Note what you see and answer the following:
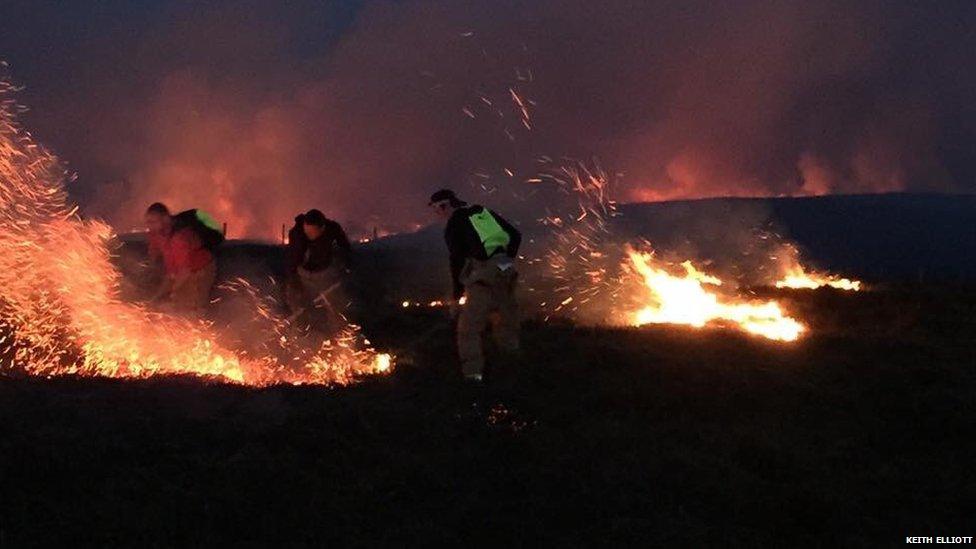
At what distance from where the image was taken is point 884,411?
870 centimetres

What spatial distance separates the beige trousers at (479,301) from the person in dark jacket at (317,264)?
254 cm

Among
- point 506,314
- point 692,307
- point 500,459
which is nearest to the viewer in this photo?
point 500,459

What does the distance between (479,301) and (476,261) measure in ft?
1.32

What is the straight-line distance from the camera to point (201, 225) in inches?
468

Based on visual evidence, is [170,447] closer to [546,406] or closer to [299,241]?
[546,406]

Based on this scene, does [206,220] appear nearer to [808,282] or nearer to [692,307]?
[692,307]

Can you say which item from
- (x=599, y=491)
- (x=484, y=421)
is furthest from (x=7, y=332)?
(x=599, y=491)

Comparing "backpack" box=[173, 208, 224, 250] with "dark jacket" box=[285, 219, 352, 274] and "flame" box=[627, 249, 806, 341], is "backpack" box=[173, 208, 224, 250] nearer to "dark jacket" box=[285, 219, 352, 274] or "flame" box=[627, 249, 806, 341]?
"dark jacket" box=[285, 219, 352, 274]

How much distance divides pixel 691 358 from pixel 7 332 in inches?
292

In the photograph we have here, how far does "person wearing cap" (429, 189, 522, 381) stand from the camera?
9797 millimetres

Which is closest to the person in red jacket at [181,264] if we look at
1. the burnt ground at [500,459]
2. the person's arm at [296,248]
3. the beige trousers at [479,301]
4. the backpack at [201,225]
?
the backpack at [201,225]

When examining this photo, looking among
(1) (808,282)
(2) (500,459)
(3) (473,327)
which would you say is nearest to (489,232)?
(3) (473,327)

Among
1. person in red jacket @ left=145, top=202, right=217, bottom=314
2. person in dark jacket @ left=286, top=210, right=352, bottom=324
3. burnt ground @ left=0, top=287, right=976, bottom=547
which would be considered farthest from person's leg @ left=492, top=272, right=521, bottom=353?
person in red jacket @ left=145, top=202, right=217, bottom=314

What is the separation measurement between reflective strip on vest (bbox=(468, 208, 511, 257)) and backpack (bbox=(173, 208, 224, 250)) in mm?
3707
